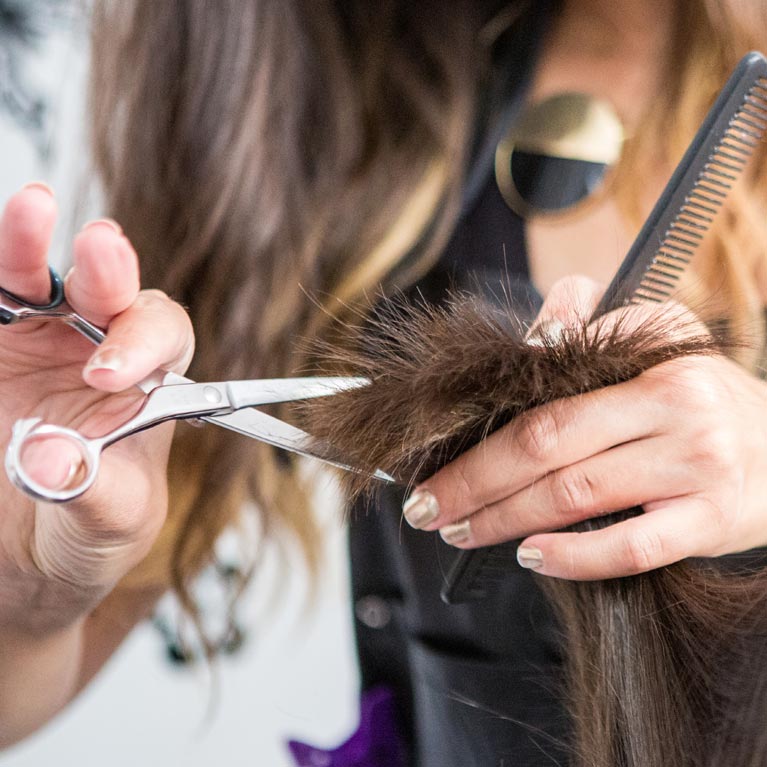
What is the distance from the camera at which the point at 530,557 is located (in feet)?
1.55

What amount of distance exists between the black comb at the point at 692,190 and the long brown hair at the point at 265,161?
478 millimetres

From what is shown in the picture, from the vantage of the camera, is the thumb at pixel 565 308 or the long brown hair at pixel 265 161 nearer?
the thumb at pixel 565 308

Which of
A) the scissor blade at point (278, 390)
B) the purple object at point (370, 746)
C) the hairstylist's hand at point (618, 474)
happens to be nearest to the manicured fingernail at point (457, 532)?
the hairstylist's hand at point (618, 474)

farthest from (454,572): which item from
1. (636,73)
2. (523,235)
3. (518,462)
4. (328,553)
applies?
(636,73)

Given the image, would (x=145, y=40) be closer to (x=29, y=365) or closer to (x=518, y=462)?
(x=29, y=365)

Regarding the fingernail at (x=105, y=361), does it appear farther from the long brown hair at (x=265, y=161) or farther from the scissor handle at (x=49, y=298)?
the long brown hair at (x=265, y=161)

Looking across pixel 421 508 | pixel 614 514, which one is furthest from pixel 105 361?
pixel 614 514

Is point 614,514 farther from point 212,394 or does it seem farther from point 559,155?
point 559,155

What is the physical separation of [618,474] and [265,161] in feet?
2.37

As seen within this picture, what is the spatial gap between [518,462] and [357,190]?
69 centimetres

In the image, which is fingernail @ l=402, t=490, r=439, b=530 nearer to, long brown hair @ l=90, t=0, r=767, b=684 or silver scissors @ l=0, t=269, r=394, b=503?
silver scissors @ l=0, t=269, r=394, b=503

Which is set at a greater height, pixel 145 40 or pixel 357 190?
pixel 145 40

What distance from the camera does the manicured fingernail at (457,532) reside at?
1.65ft

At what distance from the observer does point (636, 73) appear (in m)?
1.00
